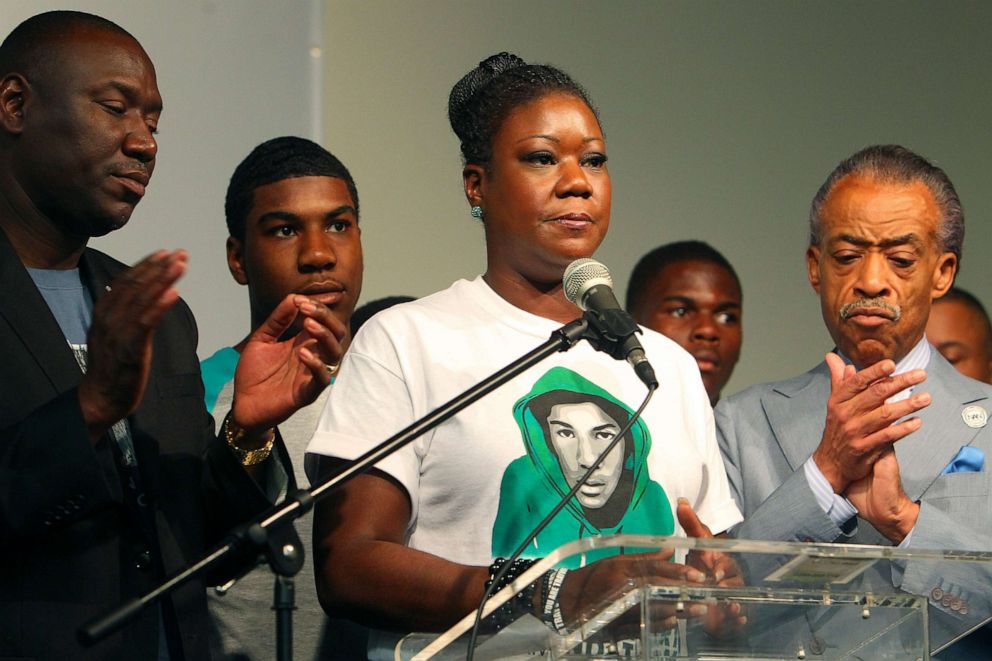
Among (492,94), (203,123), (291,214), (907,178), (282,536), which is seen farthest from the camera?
(203,123)

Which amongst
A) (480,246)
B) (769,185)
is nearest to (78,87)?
(480,246)

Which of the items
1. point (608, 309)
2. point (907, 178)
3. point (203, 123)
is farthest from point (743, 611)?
point (203, 123)

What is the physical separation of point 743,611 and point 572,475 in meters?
0.61

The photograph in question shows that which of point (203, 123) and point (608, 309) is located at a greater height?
point (203, 123)

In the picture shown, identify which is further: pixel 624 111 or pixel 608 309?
pixel 624 111

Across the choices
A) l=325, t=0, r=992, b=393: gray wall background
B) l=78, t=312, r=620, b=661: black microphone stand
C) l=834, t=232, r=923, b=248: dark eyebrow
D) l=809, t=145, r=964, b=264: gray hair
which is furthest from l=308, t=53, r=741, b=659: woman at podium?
l=325, t=0, r=992, b=393: gray wall background

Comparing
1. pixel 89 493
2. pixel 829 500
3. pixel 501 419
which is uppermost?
pixel 501 419

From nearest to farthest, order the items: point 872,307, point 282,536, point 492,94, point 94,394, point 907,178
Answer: point 282,536 < point 94,394 < point 492,94 < point 872,307 < point 907,178

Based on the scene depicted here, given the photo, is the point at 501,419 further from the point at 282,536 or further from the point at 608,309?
the point at 282,536

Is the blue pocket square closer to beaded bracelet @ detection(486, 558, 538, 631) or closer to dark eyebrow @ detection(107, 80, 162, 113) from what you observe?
beaded bracelet @ detection(486, 558, 538, 631)

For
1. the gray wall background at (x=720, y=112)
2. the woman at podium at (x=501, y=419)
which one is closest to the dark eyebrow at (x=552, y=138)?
the woman at podium at (x=501, y=419)

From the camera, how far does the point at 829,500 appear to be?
273 cm

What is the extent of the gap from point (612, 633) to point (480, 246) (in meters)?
2.99

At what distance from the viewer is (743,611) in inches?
→ 78.5
